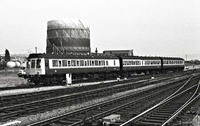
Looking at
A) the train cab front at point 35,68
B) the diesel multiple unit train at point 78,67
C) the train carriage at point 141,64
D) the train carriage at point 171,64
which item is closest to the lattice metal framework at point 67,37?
the train carriage at point 171,64

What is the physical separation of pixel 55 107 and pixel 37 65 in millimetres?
14642

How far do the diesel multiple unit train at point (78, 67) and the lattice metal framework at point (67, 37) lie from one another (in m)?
37.1

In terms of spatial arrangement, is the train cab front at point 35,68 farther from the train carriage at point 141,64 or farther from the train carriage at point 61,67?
the train carriage at point 141,64

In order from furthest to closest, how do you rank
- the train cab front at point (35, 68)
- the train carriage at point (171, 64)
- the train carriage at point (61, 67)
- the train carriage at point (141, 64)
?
the train carriage at point (171, 64)
the train carriage at point (141, 64)
the train carriage at point (61, 67)
the train cab front at point (35, 68)

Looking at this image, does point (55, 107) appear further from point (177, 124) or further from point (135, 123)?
point (177, 124)

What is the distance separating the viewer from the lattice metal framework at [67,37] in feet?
276

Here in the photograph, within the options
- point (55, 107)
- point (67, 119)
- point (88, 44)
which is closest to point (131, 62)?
point (55, 107)

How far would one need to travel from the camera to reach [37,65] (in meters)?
29.5

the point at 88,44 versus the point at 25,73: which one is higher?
the point at 88,44

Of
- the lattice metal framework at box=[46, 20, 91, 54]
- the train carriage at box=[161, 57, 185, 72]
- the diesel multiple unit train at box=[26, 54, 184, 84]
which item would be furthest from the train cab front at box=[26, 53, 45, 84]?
the lattice metal framework at box=[46, 20, 91, 54]

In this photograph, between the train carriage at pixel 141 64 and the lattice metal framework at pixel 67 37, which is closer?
the train carriage at pixel 141 64

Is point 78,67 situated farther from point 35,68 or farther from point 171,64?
point 171,64

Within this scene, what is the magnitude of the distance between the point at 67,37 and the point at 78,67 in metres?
52.1

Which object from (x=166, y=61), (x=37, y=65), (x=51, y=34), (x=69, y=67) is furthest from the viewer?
(x=51, y=34)
